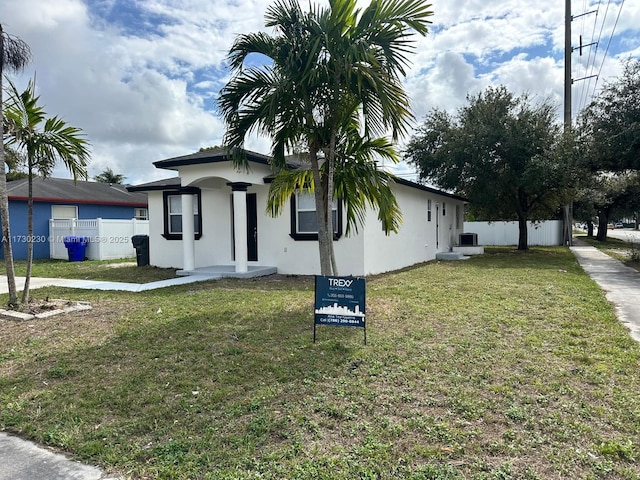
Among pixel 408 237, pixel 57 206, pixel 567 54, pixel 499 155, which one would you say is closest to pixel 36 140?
pixel 408 237

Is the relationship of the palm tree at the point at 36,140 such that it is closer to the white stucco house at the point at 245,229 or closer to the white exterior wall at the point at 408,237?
the white stucco house at the point at 245,229

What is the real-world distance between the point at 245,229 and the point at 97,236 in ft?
31.1

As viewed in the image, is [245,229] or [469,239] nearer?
[245,229]

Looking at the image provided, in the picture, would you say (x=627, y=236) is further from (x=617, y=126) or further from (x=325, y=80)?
(x=325, y=80)

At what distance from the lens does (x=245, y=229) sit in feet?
35.0

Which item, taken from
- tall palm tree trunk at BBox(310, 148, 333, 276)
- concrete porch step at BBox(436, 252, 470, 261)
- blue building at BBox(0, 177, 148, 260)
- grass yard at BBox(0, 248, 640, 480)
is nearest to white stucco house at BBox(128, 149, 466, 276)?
concrete porch step at BBox(436, 252, 470, 261)

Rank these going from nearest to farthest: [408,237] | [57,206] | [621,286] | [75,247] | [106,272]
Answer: [621,286] → [106,272] → [408,237] → [75,247] → [57,206]

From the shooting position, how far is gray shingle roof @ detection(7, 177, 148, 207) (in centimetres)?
1811

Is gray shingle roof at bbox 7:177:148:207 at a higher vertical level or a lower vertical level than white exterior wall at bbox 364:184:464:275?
higher

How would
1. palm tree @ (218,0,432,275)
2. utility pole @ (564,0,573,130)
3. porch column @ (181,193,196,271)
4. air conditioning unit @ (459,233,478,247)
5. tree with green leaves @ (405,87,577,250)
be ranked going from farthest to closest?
1. utility pole @ (564,0,573,130)
2. air conditioning unit @ (459,233,478,247)
3. tree with green leaves @ (405,87,577,250)
4. porch column @ (181,193,196,271)
5. palm tree @ (218,0,432,275)

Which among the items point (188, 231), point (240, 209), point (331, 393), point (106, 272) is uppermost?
point (240, 209)

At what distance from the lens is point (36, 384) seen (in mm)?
4109

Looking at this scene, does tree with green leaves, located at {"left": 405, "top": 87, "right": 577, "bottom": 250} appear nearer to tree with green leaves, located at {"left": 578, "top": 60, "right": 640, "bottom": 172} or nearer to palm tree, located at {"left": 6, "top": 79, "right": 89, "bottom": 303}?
tree with green leaves, located at {"left": 578, "top": 60, "right": 640, "bottom": 172}

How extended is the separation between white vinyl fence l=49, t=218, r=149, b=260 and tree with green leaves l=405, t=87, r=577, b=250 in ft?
44.2
